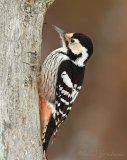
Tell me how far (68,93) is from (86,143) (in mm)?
3507

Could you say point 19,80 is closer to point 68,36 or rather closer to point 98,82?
point 68,36

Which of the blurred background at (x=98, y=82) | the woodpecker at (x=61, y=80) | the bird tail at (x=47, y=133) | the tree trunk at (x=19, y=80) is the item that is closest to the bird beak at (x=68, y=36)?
the woodpecker at (x=61, y=80)

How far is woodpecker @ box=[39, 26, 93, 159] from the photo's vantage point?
20.1 ft

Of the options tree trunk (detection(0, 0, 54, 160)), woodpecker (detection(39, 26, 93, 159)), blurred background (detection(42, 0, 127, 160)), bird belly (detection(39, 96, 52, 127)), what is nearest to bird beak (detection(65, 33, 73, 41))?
woodpecker (detection(39, 26, 93, 159))

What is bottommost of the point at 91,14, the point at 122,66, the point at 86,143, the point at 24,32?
the point at 86,143

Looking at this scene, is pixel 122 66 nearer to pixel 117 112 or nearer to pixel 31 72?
pixel 117 112

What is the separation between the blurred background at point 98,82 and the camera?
9.69 meters

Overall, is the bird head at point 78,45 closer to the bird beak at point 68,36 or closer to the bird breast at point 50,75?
the bird beak at point 68,36

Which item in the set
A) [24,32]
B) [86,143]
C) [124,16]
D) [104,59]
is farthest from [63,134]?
[24,32]

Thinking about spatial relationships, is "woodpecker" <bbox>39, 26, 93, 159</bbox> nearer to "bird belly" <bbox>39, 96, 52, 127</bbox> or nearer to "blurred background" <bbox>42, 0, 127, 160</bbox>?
"bird belly" <bbox>39, 96, 52, 127</bbox>

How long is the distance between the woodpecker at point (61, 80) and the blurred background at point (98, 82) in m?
3.00

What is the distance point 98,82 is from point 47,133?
13.8ft

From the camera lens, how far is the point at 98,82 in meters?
10.2

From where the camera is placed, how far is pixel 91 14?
10.5 meters
